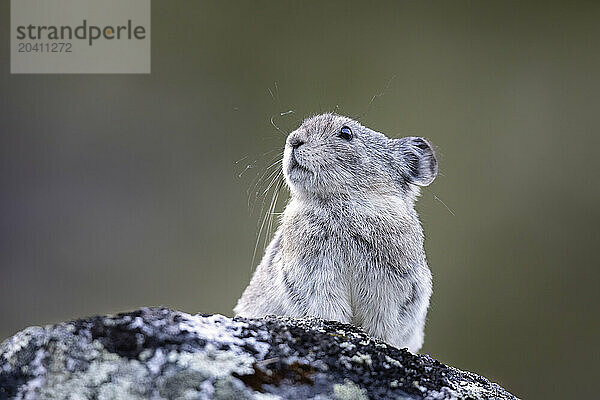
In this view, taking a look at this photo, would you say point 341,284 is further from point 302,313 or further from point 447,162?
point 447,162

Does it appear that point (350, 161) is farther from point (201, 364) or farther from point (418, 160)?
point (201, 364)

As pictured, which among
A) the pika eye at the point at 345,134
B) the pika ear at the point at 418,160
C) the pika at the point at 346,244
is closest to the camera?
the pika at the point at 346,244

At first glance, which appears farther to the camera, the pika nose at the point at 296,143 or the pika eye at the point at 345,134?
the pika eye at the point at 345,134

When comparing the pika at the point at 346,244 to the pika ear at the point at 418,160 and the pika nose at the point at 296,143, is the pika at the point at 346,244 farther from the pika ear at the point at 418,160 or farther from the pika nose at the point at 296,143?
the pika ear at the point at 418,160

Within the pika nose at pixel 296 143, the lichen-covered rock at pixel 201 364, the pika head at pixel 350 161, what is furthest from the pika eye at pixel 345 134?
the lichen-covered rock at pixel 201 364

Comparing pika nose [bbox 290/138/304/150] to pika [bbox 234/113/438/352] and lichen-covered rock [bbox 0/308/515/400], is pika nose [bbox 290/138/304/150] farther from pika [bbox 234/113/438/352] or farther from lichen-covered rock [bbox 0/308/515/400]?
lichen-covered rock [bbox 0/308/515/400]

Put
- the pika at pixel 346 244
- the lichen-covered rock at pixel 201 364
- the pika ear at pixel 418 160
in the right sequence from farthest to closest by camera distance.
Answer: the pika ear at pixel 418 160, the pika at pixel 346 244, the lichen-covered rock at pixel 201 364

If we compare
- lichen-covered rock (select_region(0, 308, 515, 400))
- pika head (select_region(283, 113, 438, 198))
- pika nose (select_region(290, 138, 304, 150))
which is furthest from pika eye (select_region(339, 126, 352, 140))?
lichen-covered rock (select_region(0, 308, 515, 400))
